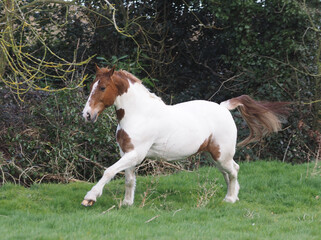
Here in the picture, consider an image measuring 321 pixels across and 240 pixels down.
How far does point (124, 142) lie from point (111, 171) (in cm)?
42

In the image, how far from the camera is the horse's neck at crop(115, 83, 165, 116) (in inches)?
238

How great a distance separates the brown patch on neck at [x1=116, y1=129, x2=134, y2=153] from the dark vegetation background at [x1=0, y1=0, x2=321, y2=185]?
77.0 inches

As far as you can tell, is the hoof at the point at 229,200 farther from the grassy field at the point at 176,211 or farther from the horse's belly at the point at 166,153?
the horse's belly at the point at 166,153

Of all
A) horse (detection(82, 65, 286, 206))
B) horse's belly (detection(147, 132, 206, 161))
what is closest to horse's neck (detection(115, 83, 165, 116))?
horse (detection(82, 65, 286, 206))

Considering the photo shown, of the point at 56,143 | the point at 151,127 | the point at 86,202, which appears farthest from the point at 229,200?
the point at 56,143

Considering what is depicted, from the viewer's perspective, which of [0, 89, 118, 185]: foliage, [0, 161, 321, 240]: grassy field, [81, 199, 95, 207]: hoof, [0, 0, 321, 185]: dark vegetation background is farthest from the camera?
[0, 0, 321, 185]: dark vegetation background

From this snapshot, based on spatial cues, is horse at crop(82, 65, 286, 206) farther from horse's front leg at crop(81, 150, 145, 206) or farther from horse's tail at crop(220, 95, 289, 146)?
horse's tail at crop(220, 95, 289, 146)

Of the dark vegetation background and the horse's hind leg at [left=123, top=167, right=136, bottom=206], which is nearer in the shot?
the horse's hind leg at [left=123, top=167, right=136, bottom=206]

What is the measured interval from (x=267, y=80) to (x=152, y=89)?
2701 millimetres

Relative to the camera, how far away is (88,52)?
11906 mm

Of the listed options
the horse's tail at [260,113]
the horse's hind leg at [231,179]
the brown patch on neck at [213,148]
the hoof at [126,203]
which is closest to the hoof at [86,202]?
the hoof at [126,203]

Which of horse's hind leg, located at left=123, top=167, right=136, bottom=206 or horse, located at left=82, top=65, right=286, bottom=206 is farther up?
horse, located at left=82, top=65, right=286, bottom=206

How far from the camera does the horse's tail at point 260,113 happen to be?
716 centimetres

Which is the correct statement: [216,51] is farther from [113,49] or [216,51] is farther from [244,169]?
[244,169]
